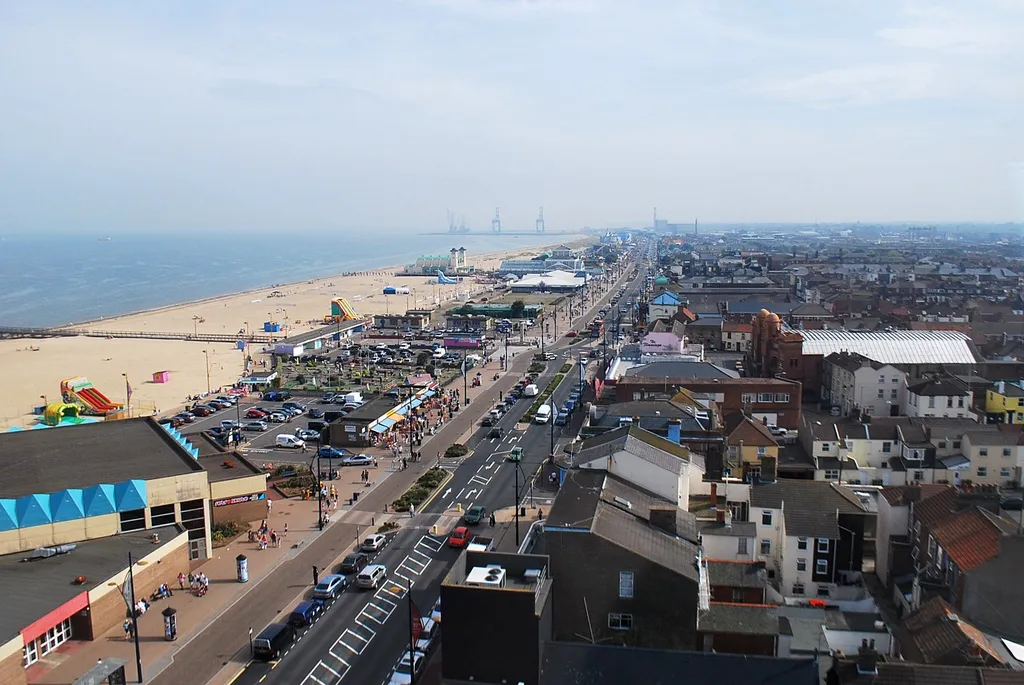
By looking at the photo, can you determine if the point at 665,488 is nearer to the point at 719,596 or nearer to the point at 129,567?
the point at 719,596

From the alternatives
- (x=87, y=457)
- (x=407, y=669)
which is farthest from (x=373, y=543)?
(x=87, y=457)

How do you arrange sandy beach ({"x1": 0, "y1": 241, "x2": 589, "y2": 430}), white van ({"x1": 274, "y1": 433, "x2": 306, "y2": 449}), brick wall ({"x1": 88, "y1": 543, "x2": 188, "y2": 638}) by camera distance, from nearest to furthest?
brick wall ({"x1": 88, "y1": 543, "x2": 188, "y2": 638}), white van ({"x1": 274, "y1": 433, "x2": 306, "y2": 449}), sandy beach ({"x1": 0, "y1": 241, "x2": 589, "y2": 430})

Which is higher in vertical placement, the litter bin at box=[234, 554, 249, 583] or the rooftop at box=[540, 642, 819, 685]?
the rooftop at box=[540, 642, 819, 685]

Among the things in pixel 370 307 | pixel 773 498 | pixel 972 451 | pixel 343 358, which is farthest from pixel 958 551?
pixel 370 307

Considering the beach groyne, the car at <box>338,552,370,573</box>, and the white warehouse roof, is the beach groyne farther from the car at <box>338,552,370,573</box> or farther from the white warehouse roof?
the car at <box>338,552,370,573</box>

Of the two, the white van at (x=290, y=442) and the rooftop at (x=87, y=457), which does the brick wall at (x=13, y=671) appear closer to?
the rooftop at (x=87, y=457)

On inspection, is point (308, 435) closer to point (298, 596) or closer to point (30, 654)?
point (298, 596)

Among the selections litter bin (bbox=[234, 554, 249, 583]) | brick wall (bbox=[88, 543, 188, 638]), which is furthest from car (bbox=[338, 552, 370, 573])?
brick wall (bbox=[88, 543, 188, 638])
